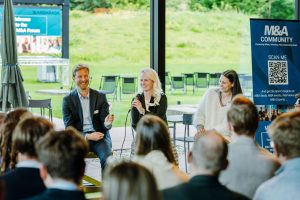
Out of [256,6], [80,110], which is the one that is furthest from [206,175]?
[256,6]

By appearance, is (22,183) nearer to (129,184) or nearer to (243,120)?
(129,184)

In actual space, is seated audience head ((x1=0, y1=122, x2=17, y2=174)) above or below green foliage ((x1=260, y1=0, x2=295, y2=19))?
below

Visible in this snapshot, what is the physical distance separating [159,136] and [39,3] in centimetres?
420

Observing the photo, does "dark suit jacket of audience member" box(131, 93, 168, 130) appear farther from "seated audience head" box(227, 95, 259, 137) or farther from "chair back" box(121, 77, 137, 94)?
"seated audience head" box(227, 95, 259, 137)

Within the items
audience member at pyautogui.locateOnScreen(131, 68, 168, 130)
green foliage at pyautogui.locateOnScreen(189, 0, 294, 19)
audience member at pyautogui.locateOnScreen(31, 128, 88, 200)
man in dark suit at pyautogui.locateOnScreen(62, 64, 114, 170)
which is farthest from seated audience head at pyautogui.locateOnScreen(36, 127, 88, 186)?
green foliage at pyautogui.locateOnScreen(189, 0, 294, 19)

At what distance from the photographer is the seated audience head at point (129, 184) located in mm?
2137

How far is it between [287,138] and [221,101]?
3.29m

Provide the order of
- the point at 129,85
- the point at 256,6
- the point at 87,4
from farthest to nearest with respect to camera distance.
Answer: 1. the point at 256,6
2. the point at 129,85
3. the point at 87,4

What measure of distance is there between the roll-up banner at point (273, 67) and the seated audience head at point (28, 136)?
4.86 meters

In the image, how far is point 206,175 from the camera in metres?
2.86

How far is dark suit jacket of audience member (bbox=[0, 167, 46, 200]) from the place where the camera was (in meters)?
3.22

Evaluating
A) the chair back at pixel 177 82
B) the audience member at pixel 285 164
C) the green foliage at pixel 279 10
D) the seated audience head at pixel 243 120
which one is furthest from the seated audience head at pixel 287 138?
the green foliage at pixel 279 10

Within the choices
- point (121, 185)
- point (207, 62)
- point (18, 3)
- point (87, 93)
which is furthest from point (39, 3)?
point (121, 185)

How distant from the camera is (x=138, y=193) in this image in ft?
7.01
